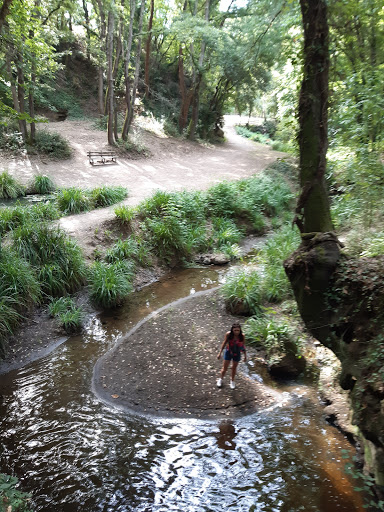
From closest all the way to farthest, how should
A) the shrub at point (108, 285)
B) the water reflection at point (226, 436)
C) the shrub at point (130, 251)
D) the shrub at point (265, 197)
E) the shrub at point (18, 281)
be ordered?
1. the water reflection at point (226, 436)
2. the shrub at point (18, 281)
3. the shrub at point (108, 285)
4. the shrub at point (130, 251)
5. the shrub at point (265, 197)

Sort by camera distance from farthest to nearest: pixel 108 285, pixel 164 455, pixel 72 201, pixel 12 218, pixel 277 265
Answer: pixel 72 201, pixel 12 218, pixel 277 265, pixel 108 285, pixel 164 455

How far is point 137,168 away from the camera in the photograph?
16.8 meters

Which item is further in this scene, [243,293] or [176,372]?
[243,293]

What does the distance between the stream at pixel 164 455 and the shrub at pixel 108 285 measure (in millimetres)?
2490

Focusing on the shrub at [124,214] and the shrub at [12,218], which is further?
the shrub at [124,214]

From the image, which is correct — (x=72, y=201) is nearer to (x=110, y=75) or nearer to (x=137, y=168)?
(x=137, y=168)

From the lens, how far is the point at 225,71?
71.4 feet

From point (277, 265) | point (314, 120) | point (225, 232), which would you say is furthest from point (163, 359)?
point (225, 232)

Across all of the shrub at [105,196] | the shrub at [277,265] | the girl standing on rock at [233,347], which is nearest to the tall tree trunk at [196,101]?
the shrub at [105,196]

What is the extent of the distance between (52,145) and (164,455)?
A: 15.6 metres

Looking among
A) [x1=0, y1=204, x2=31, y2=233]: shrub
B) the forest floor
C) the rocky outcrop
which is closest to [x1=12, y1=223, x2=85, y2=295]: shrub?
[x1=0, y1=204, x2=31, y2=233]: shrub

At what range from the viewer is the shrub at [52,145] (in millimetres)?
15872

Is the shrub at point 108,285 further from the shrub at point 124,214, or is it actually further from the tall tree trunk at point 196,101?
the tall tree trunk at point 196,101

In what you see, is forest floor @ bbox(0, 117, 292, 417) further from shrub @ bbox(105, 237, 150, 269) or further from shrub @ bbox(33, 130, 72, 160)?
shrub @ bbox(33, 130, 72, 160)
